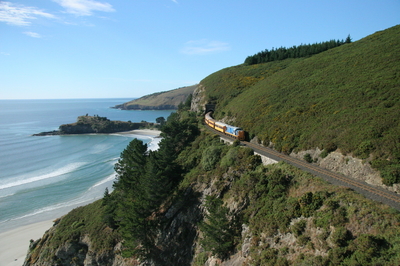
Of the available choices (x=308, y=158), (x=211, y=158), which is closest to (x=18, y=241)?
(x=211, y=158)

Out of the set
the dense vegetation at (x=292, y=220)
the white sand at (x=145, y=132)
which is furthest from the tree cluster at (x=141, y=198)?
the white sand at (x=145, y=132)

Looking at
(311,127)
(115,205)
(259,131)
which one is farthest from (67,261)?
(311,127)

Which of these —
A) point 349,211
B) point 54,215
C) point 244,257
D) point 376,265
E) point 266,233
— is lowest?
point 54,215

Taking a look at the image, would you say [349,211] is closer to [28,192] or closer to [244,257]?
[244,257]

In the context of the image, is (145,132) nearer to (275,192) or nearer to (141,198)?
(141,198)

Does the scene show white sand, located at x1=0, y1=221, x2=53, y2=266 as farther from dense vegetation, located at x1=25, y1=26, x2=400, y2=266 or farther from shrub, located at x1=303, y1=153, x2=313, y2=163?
shrub, located at x1=303, y1=153, x2=313, y2=163

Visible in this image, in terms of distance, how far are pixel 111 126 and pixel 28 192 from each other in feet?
312

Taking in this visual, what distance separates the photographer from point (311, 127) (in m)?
30.6

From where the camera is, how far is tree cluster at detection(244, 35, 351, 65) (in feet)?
291

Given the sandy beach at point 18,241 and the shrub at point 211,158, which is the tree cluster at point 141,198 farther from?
the sandy beach at point 18,241

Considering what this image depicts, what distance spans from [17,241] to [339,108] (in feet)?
184

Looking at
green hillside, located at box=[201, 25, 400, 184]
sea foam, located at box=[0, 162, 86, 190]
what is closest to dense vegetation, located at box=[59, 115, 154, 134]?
sea foam, located at box=[0, 162, 86, 190]

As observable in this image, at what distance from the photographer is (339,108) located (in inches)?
1273

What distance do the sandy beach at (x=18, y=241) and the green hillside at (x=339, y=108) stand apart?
4178cm
